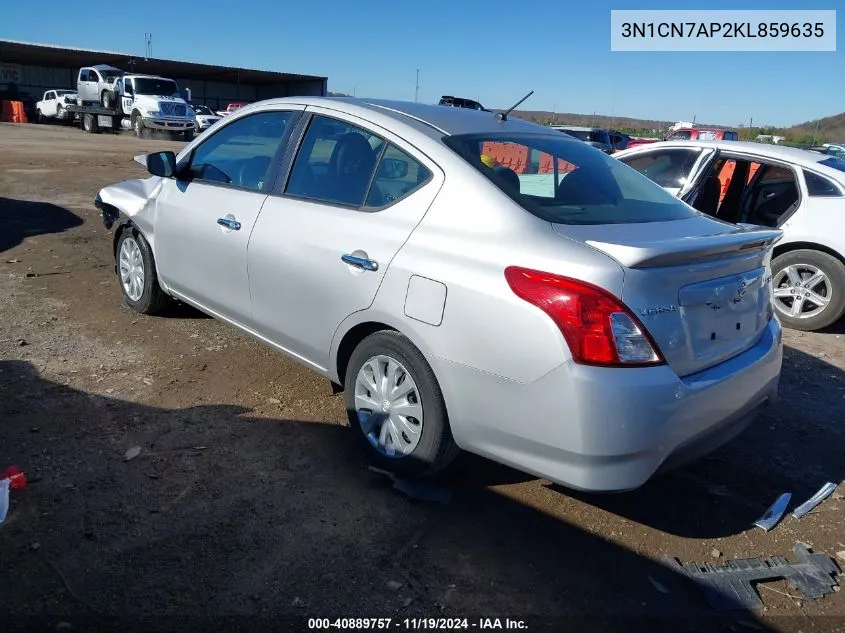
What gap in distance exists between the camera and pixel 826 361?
18.2ft

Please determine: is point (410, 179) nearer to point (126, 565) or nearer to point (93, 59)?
point (126, 565)

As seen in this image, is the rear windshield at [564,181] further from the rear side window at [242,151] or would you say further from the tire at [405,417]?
the rear side window at [242,151]

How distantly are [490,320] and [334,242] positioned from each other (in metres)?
1.05

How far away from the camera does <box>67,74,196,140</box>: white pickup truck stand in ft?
97.9

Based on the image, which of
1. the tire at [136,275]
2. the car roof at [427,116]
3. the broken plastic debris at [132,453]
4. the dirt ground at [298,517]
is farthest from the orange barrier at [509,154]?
the tire at [136,275]

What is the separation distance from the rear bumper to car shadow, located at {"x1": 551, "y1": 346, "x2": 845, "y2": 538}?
470 mm

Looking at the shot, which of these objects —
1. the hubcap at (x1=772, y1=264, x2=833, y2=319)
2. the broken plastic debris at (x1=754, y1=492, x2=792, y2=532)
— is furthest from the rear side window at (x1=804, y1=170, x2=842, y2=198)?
the broken plastic debris at (x1=754, y1=492, x2=792, y2=532)

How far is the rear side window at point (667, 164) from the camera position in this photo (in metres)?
6.91

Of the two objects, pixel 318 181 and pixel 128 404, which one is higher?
pixel 318 181

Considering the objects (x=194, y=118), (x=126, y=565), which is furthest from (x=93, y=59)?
(x=126, y=565)

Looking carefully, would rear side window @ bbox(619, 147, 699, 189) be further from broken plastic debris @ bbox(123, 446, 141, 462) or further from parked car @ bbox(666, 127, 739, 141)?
parked car @ bbox(666, 127, 739, 141)

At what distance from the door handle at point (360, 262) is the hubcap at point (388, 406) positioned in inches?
16.5

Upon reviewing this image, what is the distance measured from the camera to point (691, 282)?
2725mm

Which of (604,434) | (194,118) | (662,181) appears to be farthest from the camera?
(194,118)
